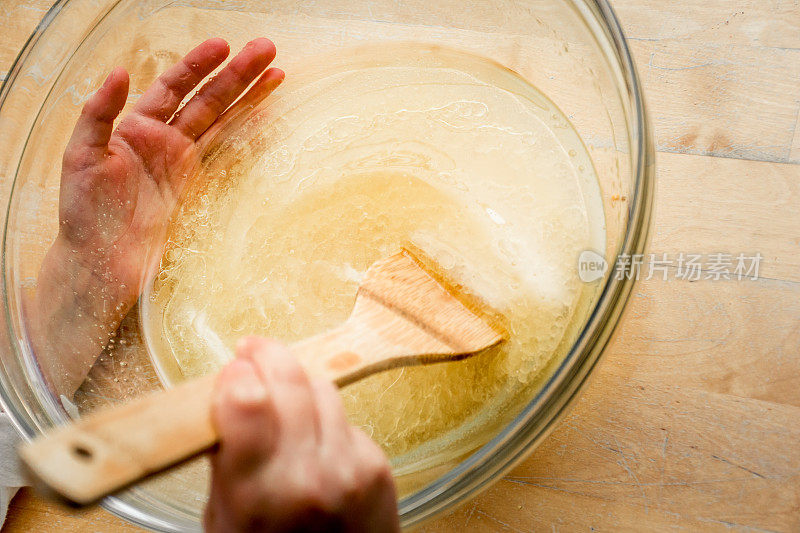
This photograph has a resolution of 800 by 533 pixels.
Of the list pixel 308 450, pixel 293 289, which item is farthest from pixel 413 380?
pixel 308 450

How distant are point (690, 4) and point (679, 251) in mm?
326

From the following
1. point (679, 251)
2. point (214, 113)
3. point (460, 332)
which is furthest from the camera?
point (214, 113)

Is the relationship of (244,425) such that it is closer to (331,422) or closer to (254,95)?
(331,422)

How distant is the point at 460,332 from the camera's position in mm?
618

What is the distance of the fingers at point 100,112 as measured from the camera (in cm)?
72

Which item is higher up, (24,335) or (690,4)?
(690,4)

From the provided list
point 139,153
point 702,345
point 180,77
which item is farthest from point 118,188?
point 702,345

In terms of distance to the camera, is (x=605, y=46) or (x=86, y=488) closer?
(x=86, y=488)

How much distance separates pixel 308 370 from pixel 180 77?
0.49 meters

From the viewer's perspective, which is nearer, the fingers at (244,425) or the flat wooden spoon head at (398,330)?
the fingers at (244,425)

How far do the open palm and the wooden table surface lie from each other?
360 mm

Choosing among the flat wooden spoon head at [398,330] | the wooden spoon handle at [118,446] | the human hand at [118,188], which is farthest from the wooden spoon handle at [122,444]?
the human hand at [118,188]

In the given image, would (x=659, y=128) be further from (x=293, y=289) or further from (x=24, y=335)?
(x=24, y=335)

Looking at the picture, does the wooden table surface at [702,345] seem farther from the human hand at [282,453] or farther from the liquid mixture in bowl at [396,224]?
the human hand at [282,453]
